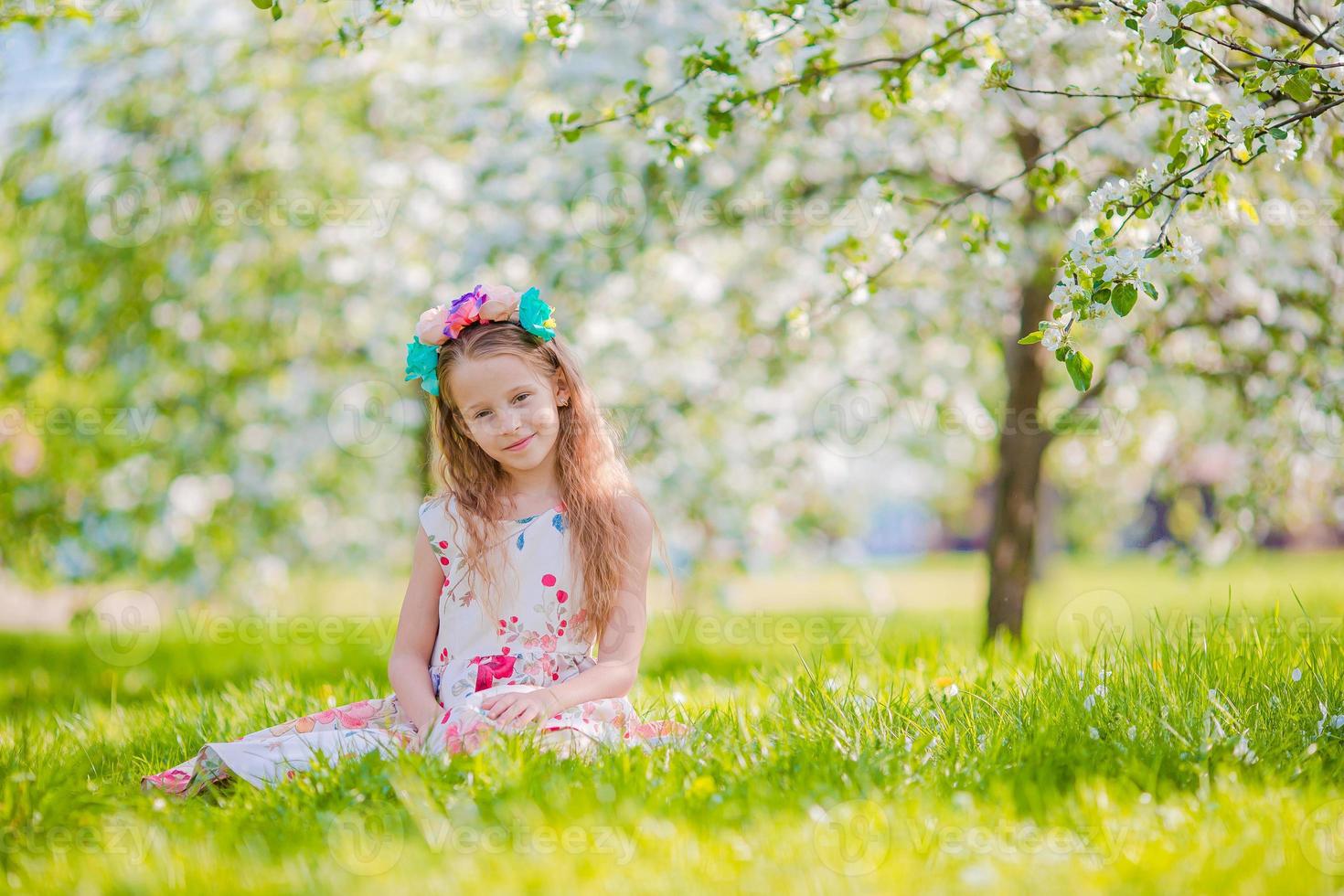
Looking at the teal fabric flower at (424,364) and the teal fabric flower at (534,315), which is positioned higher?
the teal fabric flower at (534,315)

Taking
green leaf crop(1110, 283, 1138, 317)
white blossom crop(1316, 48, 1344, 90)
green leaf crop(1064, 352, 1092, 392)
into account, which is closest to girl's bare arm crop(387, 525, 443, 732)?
green leaf crop(1064, 352, 1092, 392)

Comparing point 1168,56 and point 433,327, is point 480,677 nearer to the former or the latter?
point 433,327

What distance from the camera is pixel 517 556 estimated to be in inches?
115

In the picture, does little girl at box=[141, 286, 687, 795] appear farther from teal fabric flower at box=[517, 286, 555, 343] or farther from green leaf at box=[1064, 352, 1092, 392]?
green leaf at box=[1064, 352, 1092, 392]

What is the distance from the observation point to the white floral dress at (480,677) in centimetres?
261

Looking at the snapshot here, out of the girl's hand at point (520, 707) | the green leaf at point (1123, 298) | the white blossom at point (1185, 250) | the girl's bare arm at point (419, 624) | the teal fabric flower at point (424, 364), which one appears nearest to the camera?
the green leaf at point (1123, 298)

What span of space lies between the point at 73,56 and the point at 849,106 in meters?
4.33

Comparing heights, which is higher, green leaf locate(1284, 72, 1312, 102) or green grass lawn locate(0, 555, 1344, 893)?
green leaf locate(1284, 72, 1312, 102)

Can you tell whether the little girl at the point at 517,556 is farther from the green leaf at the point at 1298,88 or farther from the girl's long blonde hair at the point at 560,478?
the green leaf at the point at 1298,88

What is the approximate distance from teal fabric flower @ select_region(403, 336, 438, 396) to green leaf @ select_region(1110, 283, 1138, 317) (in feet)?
5.61

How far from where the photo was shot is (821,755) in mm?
2473

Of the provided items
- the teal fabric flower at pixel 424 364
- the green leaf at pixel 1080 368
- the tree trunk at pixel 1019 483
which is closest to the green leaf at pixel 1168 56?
the green leaf at pixel 1080 368

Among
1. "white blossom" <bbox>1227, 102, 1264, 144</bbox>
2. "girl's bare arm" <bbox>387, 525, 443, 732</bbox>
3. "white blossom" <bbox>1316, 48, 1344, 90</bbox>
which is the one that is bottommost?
"girl's bare arm" <bbox>387, 525, 443, 732</bbox>

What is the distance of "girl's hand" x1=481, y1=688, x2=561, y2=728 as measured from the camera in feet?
8.52
